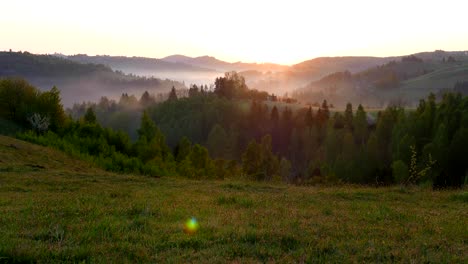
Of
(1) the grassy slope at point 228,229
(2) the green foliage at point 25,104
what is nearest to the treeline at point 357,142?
(1) the grassy slope at point 228,229

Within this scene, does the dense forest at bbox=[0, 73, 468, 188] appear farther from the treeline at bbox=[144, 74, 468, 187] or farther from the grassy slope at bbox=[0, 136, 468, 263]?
the grassy slope at bbox=[0, 136, 468, 263]

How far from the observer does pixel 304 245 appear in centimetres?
883

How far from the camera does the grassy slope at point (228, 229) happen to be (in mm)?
7949

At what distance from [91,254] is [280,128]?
6951 inches

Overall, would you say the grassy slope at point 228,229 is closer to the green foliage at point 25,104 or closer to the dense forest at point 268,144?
the dense forest at point 268,144

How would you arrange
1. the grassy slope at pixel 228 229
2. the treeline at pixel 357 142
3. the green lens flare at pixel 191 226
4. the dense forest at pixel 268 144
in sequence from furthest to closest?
the treeline at pixel 357 142 → the dense forest at pixel 268 144 → the green lens flare at pixel 191 226 → the grassy slope at pixel 228 229

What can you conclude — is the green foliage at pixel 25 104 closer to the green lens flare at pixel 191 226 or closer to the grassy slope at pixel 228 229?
the grassy slope at pixel 228 229

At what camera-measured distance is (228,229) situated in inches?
390

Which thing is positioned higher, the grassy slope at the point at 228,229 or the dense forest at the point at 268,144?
the grassy slope at the point at 228,229

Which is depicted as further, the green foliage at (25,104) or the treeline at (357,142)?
the treeline at (357,142)

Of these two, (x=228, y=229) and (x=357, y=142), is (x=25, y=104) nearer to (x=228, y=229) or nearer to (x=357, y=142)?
(x=228, y=229)

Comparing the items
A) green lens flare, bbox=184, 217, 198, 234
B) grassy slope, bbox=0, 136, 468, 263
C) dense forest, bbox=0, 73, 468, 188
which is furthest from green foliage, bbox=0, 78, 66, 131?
green lens flare, bbox=184, 217, 198, 234

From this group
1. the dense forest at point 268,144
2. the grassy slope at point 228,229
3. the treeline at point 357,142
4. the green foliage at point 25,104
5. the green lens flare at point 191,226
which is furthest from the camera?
the treeline at point 357,142

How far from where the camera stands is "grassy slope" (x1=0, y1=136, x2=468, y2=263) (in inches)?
313
